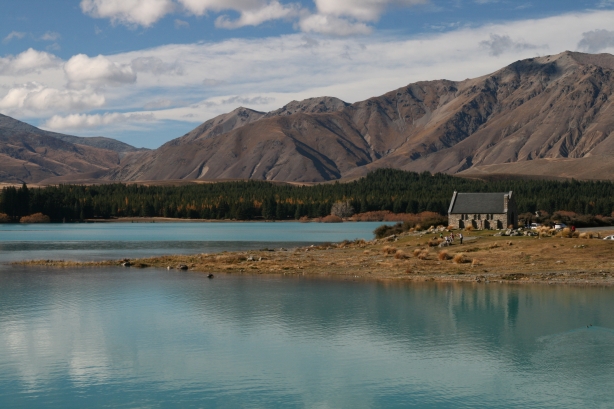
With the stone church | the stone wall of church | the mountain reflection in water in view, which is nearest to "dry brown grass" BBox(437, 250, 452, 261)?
the mountain reflection in water

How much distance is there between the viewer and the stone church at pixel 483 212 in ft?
274

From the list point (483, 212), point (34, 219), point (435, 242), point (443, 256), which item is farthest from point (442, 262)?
point (34, 219)

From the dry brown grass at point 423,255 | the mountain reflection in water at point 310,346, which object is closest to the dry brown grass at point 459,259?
the dry brown grass at point 423,255

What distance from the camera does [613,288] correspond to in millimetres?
44938

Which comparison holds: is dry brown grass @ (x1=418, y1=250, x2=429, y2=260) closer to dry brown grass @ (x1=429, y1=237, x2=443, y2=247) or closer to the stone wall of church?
dry brown grass @ (x1=429, y1=237, x2=443, y2=247)

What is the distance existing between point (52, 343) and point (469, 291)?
2678 centimetres

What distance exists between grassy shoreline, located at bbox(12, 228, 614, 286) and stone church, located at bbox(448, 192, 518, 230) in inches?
406

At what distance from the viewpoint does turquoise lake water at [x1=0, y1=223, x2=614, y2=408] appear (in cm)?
2453

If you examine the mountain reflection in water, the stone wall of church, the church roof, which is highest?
the church roof

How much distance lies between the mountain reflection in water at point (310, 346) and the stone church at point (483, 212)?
124 feet

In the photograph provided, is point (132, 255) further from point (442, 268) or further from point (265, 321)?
point (265, 321)

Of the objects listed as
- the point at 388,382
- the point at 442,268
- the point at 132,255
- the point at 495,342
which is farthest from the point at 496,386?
the point at 132,255

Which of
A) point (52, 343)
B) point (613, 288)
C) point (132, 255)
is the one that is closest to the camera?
point (52, 343)

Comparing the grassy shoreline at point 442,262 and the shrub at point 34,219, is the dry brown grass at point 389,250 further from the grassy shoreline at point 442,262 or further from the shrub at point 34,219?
the shrub at point 34,219
